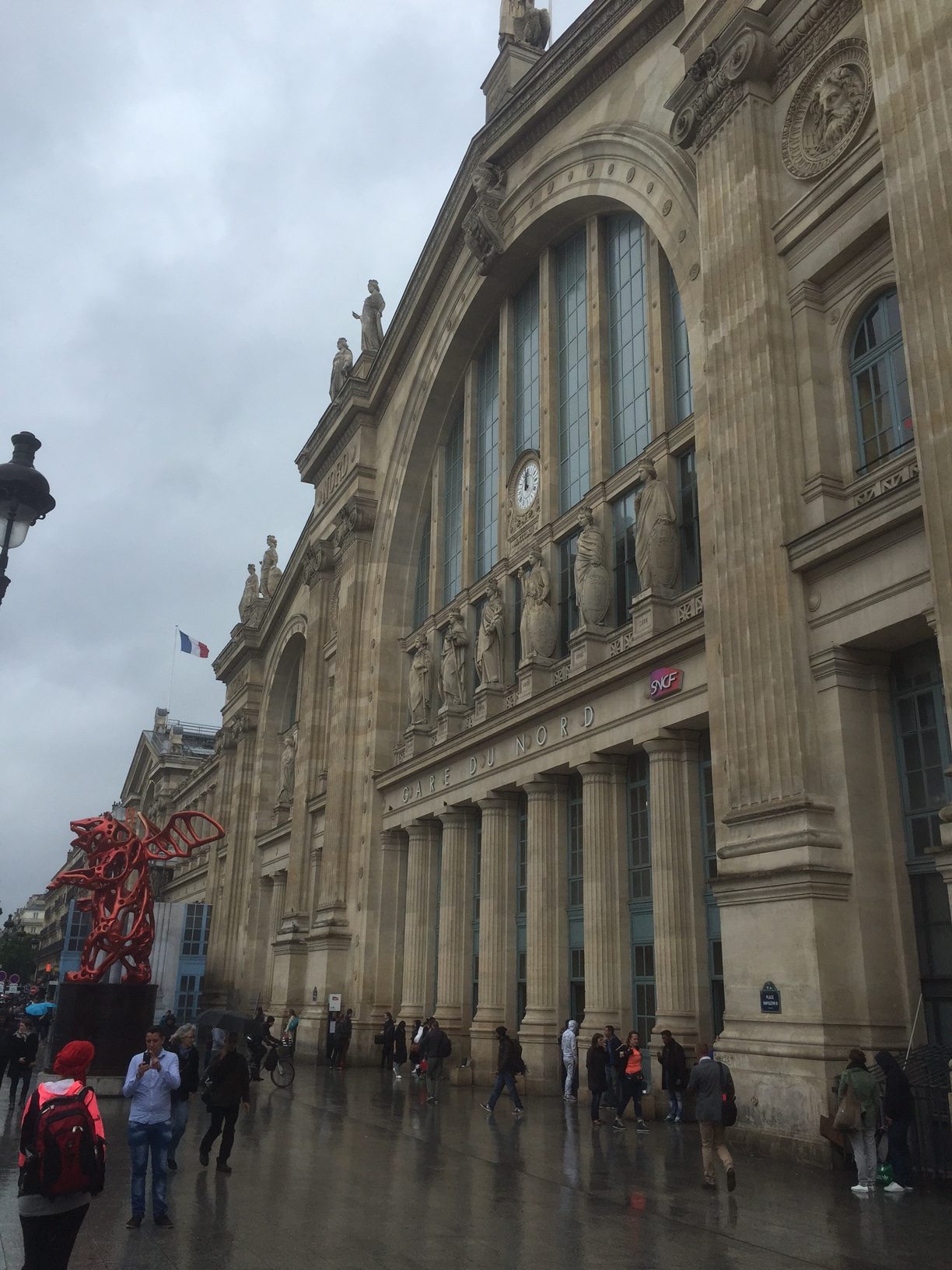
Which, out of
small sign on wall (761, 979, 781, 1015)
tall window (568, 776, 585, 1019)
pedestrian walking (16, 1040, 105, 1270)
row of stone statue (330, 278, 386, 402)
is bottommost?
pedestrian walking (16, 1040, 105, 1270)

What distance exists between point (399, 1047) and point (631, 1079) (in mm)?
12308

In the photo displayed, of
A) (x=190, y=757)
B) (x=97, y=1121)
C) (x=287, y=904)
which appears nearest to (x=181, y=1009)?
(x=287, y=904)

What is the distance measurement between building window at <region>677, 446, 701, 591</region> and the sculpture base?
13.3m

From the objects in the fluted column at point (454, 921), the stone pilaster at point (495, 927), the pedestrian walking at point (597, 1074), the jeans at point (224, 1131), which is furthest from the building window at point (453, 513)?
the jeans at point (224, 1131)

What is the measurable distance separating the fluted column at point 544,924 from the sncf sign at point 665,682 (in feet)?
17.4

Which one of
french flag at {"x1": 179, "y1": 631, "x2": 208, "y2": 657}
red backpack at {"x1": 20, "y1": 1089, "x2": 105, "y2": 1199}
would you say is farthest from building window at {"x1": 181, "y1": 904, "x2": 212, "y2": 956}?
red backpack at {"x1": 20, "y1": 1089, "x2": 105, "y2": 1199}

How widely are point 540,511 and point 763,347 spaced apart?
1148 centimetres

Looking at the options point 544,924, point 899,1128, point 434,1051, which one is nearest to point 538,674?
point 544,924

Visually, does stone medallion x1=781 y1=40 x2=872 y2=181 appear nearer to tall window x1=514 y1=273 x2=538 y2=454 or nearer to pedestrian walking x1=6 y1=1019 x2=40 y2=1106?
tall window x1=514 y1=273 x2=538 y2=454

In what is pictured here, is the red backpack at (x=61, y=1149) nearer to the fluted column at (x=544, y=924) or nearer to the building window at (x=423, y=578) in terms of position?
the fluted column at (x=544, y=924)

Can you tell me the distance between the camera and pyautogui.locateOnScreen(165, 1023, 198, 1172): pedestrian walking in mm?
11984

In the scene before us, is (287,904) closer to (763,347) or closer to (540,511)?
(540,511)

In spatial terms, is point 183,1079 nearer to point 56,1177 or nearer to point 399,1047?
point 56,1177

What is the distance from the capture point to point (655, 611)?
20.8m
